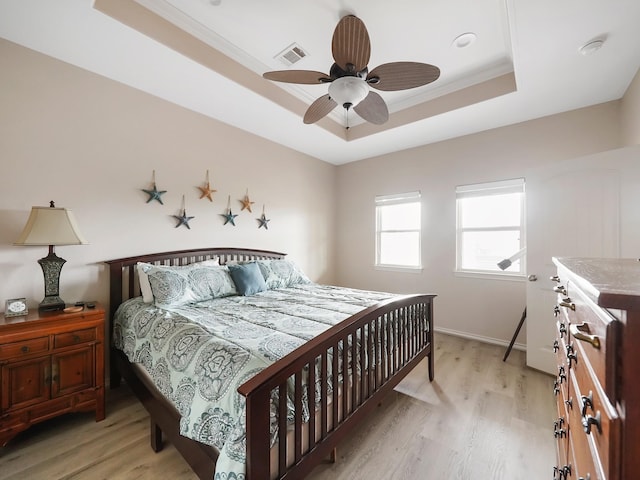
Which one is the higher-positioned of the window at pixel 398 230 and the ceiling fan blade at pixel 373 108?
the ceiling fan blade at pixel 373 108

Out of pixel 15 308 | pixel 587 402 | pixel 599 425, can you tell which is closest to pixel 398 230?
pixel 587 402

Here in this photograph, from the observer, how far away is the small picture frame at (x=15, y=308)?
1.80m

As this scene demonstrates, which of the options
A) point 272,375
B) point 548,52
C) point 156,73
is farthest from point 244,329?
point 548,52

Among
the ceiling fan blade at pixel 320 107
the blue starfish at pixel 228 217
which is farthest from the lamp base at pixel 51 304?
the ceiling fan blade at pixel 320 107

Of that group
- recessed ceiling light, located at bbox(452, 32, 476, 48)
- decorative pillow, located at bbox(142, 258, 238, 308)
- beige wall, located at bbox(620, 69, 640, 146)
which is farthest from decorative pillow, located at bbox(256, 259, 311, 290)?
beige wall, located at bbox(620, 69, 640, 146)

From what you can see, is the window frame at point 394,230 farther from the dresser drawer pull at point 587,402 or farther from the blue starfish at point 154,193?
the dresser drawer pull at point 587,402

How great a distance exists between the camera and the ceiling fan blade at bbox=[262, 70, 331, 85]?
→ 1.82m

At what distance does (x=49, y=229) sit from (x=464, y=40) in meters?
3.44

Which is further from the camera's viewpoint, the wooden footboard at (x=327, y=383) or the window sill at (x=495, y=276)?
the window sill at (x=495, y=276)

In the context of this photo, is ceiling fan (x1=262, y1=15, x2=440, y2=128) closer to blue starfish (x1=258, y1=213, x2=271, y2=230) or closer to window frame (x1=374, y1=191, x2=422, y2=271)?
blue starfish (x1=258, y1=213, x2=271, y2=230)

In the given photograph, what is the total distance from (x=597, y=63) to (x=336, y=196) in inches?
135

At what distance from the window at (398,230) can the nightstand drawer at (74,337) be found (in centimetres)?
360

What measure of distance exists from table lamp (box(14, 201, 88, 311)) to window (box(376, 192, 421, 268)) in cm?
369

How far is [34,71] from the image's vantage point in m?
2.06
